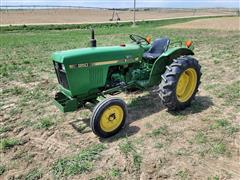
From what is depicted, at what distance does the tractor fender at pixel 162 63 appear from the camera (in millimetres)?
5223

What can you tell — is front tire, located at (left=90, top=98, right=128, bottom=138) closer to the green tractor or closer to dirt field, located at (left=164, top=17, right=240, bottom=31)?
the green tractor

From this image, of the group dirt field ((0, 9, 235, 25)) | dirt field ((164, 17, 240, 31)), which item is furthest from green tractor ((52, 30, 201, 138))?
dirt field ((0, 9, 235, 25))

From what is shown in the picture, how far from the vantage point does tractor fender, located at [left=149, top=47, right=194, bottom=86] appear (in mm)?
5223

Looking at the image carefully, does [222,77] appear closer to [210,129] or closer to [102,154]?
[210,129]

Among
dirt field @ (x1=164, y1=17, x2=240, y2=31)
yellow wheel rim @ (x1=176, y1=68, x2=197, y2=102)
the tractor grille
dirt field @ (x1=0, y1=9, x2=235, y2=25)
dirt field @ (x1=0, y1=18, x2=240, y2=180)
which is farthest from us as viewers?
dirt field @ (x1=0, y1=9, x2=235, y2=25)

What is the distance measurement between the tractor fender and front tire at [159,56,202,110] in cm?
25

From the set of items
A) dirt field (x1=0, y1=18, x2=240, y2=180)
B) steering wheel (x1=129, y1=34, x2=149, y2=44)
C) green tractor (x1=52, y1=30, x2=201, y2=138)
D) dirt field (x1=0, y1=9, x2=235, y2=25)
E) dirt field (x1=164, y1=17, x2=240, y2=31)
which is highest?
steering wheel (x1=129, y1=34, x2=149, y2=44)

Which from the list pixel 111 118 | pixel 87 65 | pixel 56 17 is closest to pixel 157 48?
pixel 87 65

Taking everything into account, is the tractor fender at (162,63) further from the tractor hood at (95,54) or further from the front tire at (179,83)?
Result: the tractor hood at (95,54)

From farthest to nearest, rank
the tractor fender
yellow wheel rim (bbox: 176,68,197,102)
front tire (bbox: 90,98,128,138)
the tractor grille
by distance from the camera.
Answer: yellow wheel rim (bbox: 176,68,197,102) < the tractor fender < the tractor grille < front tire (bbox: 90,98,128,138)

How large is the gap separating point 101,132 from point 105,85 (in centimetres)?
94

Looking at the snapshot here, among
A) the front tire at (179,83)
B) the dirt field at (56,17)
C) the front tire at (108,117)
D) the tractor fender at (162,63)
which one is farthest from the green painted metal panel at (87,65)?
the dirt field at (56,17)

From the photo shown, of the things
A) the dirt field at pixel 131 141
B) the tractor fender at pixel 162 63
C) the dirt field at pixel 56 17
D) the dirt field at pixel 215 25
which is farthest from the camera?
the dirt field at pixel 56 17

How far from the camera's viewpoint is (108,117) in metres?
4.35
